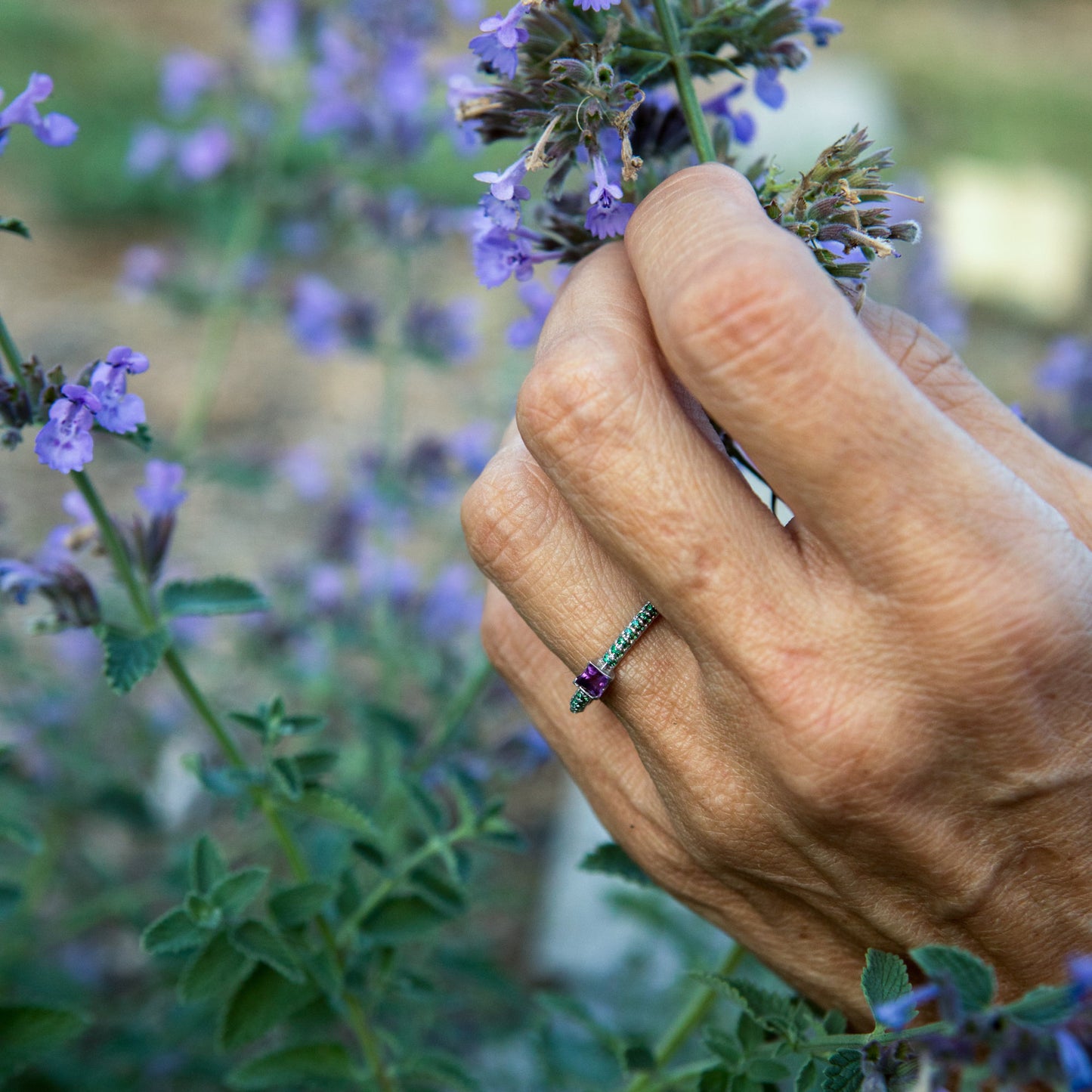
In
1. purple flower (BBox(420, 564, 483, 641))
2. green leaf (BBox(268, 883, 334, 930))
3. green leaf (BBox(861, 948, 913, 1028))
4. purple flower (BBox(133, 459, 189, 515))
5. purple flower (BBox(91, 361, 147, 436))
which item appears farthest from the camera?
purple flower (BBox(420, 564, 483, 641))

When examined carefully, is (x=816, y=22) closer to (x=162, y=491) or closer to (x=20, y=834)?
(x=162, y=491)

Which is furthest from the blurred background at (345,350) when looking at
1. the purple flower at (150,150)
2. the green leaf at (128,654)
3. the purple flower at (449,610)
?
the green leaf at (128,654)

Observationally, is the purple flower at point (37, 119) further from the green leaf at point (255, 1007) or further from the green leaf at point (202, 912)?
the green leaf at point (255, 1007)

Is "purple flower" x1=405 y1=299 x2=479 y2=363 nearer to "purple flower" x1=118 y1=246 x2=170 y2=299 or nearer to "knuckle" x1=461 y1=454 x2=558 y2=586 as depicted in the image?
"purple flower" x1=118 y1=246 x2=170 y2=299

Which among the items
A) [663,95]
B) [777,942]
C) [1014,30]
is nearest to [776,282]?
[663,95]

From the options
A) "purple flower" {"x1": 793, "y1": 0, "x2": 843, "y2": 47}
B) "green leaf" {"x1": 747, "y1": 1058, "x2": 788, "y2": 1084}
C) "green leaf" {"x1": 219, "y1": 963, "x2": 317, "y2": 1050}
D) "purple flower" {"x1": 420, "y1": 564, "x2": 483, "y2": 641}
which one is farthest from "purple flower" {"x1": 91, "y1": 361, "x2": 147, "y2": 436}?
"purple flower" {"x1": 420, "y1": 564, "x2": 483, "y2": 641}

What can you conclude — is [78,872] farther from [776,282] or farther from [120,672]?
[776,282]
